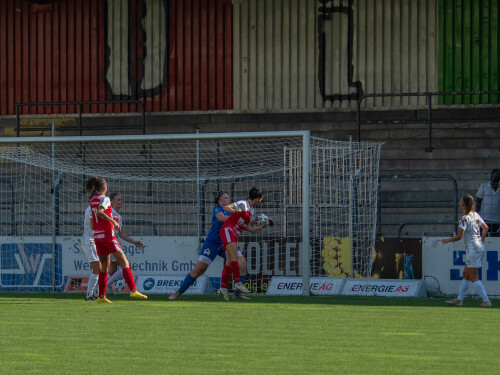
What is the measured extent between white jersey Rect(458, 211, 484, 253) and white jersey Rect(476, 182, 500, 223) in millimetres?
2949

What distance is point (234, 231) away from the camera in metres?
16.1

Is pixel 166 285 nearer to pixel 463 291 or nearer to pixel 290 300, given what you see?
pixel 290 300

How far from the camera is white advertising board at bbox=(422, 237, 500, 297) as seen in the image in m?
17.2

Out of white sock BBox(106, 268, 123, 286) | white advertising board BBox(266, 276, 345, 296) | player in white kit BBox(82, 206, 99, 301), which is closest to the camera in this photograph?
player in white kit BBox(82, 206, 99, 301)

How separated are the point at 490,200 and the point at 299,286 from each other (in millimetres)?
3687

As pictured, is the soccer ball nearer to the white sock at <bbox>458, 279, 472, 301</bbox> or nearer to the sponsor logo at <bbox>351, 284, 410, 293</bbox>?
the sponsor logo at <bbox>351, 284, 410, 293</bbox>

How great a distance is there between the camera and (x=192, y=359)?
8461mm

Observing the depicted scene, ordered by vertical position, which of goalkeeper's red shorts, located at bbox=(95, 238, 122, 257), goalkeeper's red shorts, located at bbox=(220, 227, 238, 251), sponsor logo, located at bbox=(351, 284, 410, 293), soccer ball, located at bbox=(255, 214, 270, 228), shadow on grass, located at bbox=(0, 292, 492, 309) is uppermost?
soccer ball, located at bbox=(255, 214, 270, 228)

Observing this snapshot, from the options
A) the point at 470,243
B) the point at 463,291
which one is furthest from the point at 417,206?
the point at 463,291

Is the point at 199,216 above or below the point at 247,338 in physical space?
above

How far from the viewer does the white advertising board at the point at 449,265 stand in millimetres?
17234

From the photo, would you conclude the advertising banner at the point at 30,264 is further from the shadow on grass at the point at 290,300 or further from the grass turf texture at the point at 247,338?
the grass turf texture at the point at 247,338

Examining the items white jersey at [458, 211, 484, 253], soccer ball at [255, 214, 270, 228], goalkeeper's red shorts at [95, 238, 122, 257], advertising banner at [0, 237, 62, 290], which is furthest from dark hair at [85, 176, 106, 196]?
white jersey at [458, 211, 484, 253]

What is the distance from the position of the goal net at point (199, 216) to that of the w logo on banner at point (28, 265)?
0.06 ft
